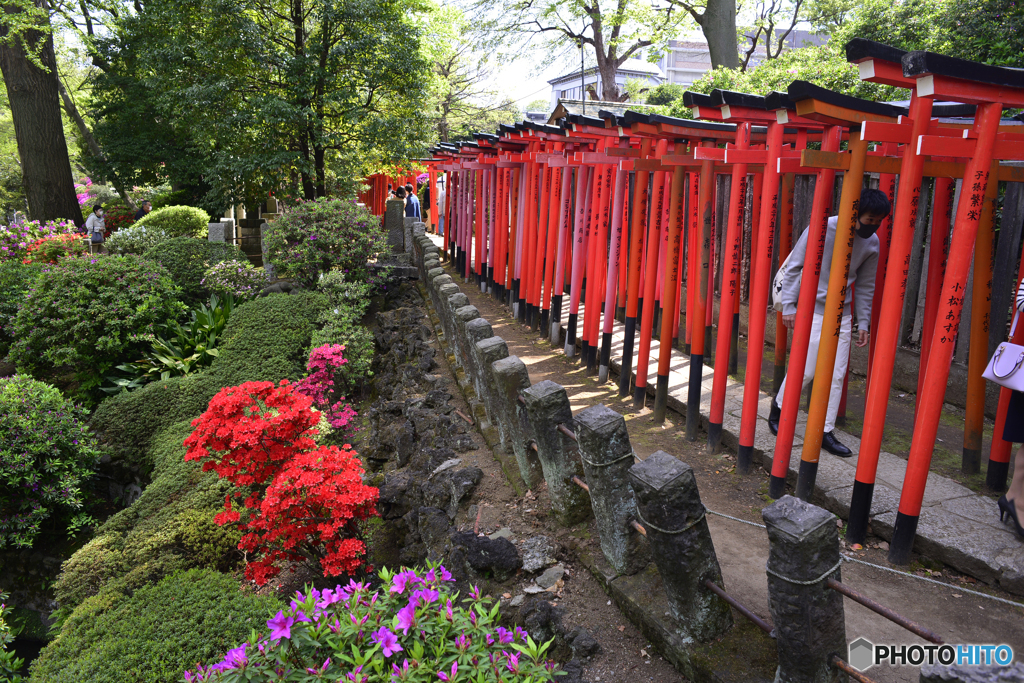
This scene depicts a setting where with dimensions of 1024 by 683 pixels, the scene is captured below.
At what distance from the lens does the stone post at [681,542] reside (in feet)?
7.93

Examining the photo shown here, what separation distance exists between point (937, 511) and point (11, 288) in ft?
41.2

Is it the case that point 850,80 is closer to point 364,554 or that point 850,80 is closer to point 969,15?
point 969,15

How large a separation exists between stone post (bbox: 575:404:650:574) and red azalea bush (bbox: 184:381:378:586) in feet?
7.08

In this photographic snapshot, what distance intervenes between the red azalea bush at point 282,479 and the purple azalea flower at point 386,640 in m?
2.18

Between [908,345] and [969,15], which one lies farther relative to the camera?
[969,15]

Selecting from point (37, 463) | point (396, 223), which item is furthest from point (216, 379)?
point (396, 223)

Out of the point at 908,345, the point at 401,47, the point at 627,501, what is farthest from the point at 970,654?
the point at 401,47

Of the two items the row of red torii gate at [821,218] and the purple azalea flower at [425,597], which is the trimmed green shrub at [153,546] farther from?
the row of red torii gate at [821,218]

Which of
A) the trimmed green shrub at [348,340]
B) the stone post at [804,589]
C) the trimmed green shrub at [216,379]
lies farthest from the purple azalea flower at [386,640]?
the trimmed green shrub at [216,379]

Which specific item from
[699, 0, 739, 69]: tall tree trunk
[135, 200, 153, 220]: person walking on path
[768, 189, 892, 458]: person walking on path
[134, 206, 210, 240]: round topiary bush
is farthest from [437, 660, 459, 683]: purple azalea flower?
[135, 200, 153, 220]: person walking on path

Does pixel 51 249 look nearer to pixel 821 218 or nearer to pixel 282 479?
pixel 282 479

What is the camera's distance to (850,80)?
870cm

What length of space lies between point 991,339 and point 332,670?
14.3ft

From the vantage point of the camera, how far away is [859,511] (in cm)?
333
